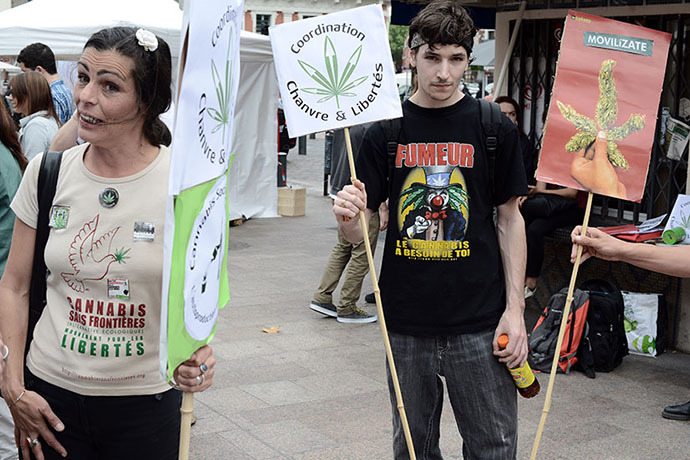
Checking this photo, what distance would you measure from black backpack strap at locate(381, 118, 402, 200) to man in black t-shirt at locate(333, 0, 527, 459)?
0.01 metres

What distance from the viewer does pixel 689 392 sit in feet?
18.9

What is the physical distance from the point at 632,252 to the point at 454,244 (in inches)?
28.5

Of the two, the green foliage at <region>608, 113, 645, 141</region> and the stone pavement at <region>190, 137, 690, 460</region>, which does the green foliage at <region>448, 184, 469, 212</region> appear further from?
the stone pavement at <region>190, 137, 690, 460</region>

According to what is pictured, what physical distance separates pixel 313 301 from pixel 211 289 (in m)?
5.49

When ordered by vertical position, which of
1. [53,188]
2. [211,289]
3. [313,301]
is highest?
[53,188]

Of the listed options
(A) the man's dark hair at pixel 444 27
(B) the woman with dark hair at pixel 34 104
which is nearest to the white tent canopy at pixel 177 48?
(B) the woman with dark hair at pixel 34 104

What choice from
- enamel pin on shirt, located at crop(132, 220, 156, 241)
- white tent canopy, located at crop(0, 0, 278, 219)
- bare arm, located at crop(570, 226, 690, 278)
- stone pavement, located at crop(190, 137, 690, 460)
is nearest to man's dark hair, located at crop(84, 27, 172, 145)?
enamel pin on shirt, located at crop(132, 220, 156, 241)

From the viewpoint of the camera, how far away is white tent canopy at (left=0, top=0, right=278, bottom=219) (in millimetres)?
9070

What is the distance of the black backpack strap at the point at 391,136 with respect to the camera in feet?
9.98

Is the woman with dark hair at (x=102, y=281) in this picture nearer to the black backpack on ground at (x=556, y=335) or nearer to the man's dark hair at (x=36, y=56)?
the black backpack on ground at (x=556, y=335)

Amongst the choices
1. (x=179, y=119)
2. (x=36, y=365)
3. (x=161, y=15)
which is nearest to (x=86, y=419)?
(x=36, y=365)

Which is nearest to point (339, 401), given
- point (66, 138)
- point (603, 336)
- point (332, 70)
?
point (603, 336)

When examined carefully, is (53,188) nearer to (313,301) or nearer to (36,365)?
(36,365)

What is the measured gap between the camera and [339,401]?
5.43 metres
